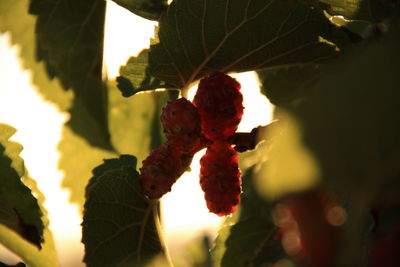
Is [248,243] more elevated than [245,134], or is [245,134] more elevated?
[245,134]

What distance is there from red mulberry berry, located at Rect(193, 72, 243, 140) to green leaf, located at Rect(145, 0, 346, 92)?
4 centimetres

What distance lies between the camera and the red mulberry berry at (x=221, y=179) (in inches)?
49.1

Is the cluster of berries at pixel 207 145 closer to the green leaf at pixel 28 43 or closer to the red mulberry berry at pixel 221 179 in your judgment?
the red mulberry berry at pixel 221 179

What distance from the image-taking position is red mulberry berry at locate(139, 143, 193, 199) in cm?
123

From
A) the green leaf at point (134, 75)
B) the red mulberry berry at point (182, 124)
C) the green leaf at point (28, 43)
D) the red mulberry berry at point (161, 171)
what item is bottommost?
the red mulberry berry at point (161, 171)

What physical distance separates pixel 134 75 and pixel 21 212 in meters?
0.38

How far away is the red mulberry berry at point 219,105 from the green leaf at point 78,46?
50 cm

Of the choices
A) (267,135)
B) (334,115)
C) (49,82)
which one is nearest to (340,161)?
(334,115)

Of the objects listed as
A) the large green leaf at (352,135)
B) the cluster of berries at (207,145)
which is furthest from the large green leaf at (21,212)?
the large green leaf at (352,135)

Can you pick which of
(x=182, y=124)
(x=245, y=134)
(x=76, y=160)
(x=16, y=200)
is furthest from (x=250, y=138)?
(x=76, y=160)

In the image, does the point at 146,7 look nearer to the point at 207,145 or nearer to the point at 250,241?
the point at 207,145

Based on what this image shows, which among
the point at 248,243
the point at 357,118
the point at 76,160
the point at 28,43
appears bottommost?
the point at 248,243

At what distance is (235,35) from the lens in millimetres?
1231

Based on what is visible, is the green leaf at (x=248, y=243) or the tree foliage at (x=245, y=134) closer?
the tree foliage at (x=245, y=134)
